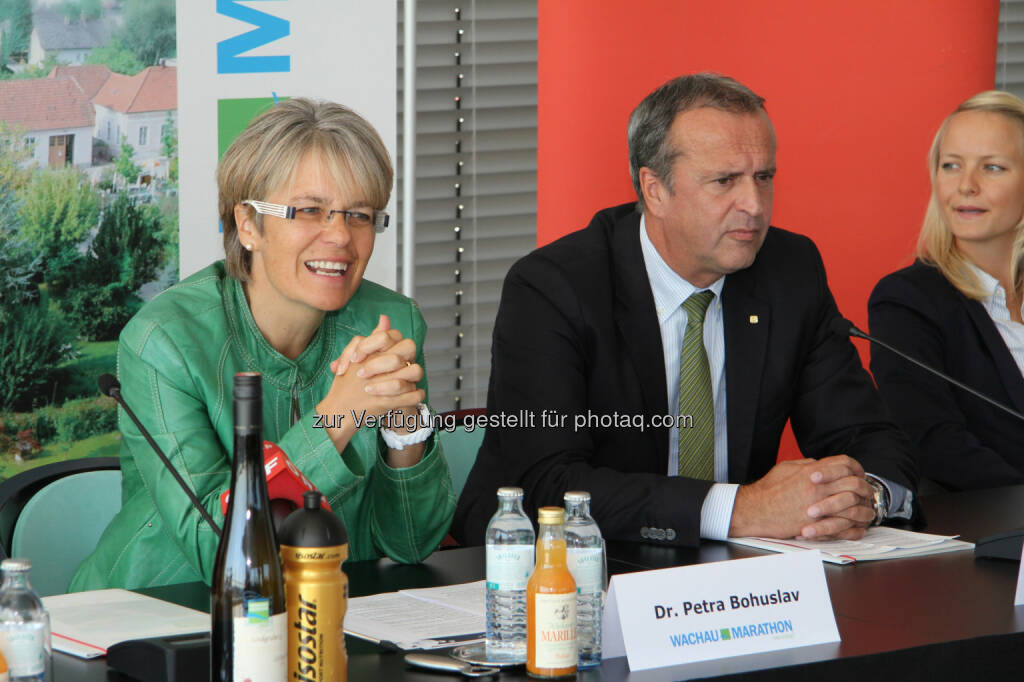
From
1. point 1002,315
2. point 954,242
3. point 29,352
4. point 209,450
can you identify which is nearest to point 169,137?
point 29,352

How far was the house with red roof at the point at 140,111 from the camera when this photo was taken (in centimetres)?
Answer: 326

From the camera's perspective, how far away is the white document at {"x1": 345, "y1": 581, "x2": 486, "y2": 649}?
4.63ft

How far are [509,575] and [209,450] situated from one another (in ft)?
2.50

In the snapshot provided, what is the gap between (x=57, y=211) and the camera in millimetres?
3236

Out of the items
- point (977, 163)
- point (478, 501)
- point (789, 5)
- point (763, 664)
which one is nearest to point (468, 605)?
point (763, 664)

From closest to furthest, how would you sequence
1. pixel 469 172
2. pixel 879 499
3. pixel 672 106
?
1. pixel 879 499
2. pixel 672 106
3. pixel 469 172

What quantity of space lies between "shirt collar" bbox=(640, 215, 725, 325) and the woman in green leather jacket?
61 centimetres

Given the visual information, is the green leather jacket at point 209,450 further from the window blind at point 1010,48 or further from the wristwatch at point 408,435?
the window blind at point 1010,48

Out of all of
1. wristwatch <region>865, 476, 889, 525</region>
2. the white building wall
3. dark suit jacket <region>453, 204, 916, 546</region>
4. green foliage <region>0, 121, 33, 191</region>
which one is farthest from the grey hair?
green foliage <region>0, 121, 33, 191</region>

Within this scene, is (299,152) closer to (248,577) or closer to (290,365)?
(290,365)

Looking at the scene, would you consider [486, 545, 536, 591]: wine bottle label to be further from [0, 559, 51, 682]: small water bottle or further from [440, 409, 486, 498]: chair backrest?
[440, 409, 486, 498]: chair backrest

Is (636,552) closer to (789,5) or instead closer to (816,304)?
(816,304)

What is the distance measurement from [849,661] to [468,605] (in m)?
0.48

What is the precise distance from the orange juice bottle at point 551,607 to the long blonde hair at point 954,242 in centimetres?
232
